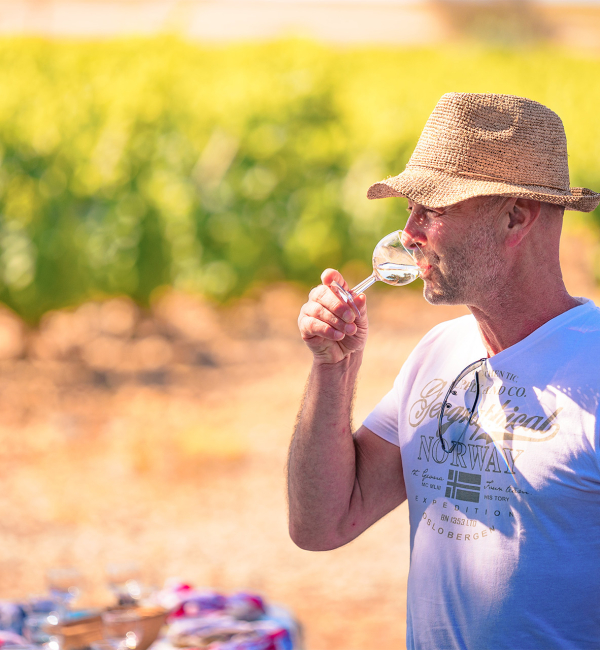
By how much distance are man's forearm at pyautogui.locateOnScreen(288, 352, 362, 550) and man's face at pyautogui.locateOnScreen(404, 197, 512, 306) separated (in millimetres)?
335

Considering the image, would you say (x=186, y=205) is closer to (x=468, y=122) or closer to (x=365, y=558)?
(x=365, y=558)

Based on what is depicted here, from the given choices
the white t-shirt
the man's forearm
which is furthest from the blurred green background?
the white t-shirt

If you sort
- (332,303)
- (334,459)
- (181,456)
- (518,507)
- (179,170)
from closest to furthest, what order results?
(518,507), (332,303), (334,459), (181,456), (179,170)

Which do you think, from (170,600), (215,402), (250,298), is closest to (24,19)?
A: (250,298)

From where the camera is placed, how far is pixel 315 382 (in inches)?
83.5

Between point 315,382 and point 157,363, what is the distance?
804cm

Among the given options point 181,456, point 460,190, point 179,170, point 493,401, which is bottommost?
point 181,456

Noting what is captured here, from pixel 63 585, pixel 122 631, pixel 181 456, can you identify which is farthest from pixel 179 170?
pixel 122 631

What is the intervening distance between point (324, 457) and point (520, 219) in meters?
0.75

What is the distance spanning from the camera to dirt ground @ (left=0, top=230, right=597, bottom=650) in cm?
569

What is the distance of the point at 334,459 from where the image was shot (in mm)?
2133

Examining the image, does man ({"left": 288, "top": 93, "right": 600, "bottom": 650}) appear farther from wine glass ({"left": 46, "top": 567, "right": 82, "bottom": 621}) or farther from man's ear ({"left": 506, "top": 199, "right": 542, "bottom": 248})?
wine glass ({"left": 46, "top": 567, "right": 82, "bottom": 621})

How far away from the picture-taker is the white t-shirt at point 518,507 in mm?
1781

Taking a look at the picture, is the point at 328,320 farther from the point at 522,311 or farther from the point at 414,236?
the point at 522,311
